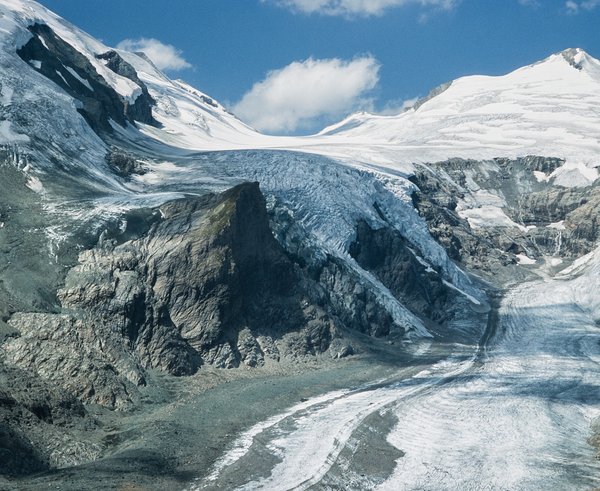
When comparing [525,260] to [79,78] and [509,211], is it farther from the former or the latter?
[79,78]

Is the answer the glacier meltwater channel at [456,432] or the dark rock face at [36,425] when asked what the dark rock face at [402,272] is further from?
the dark rock face at [36,425]

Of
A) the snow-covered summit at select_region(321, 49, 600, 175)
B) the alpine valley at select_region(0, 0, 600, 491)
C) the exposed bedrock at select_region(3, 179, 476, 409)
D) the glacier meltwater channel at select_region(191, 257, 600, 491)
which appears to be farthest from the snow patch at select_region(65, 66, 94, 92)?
the glacier meltwater channel at select_region(191, 257, 600, 491)

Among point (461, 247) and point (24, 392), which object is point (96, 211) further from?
point (461, 247)

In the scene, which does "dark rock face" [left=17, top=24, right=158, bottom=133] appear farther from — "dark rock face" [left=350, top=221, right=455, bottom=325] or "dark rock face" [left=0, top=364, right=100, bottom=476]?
"dark rock face" [left=0, top=364, right=100, bottom=476]

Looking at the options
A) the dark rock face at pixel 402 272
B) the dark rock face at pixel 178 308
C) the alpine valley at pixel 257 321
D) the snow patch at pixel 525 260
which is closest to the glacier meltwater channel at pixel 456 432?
the alpine valley at pixel 257 321

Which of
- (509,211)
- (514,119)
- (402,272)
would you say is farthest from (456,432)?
(514,119)

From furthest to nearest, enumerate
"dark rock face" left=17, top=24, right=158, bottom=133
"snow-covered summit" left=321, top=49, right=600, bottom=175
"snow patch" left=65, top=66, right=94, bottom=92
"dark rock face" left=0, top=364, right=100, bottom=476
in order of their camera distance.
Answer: "snow-covered summit" left=321, top=49, right=600, bottom=175
"snow patch" left=65, top=66, right=94, bottom=92
"dark rock face" left=17, top=24, right=158, bottom=133
"dark rock face" left=0, top=364, right=100, bottom=476

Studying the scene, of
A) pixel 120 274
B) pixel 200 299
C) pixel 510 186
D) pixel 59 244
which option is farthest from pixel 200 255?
pixel 510 186
